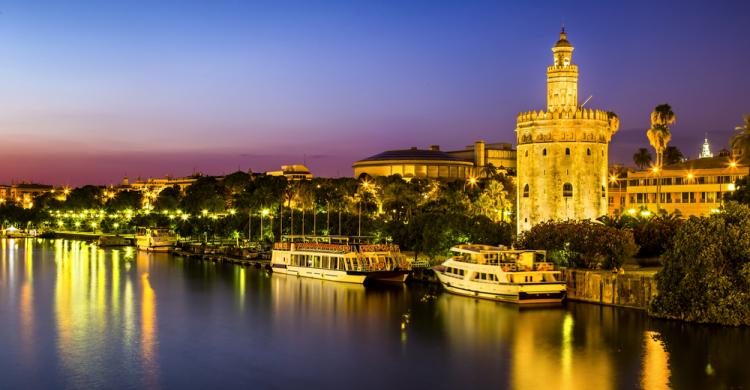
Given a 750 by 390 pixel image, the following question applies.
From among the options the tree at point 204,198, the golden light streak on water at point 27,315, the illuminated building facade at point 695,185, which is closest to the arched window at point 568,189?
the illuminated building facade at point 695,185

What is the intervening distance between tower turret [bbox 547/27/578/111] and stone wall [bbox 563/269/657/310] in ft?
57.1

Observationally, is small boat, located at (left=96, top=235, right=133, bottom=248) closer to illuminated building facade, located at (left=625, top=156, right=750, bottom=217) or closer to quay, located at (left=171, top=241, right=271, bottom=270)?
quay, located at (left=171, top=241, right=271, bottom=270)

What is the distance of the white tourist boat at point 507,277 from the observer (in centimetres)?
4894

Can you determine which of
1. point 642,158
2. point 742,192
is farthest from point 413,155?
point 742,192

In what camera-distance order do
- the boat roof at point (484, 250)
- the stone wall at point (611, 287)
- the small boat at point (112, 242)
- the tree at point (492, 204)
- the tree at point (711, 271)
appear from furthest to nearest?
the small boat at point (112, 242) < the tree at point (492, 204) < the boat roof at point (484, 250) < the stone wall at point (611, 287) < the tree at point (711, 271)

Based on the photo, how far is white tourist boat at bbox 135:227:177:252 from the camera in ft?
331

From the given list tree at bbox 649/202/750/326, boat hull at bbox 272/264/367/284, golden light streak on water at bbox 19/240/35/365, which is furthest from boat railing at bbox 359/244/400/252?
tree at bbox 649/202/750/326

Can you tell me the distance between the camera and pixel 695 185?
3223 inches

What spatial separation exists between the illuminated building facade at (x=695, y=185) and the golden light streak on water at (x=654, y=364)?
3797cm

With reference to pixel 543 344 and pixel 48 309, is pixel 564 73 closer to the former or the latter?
pixel 543 344

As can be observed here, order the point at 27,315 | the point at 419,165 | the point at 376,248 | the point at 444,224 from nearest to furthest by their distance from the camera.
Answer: the point at 27,315
the point at 376,248
the point at 444,224
the point at 419,165

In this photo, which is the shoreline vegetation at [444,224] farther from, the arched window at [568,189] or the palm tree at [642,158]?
the palm tree at [642,158]

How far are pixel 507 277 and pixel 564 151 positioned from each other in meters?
16.9

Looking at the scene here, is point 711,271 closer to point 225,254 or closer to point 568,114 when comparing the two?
point 568,114
